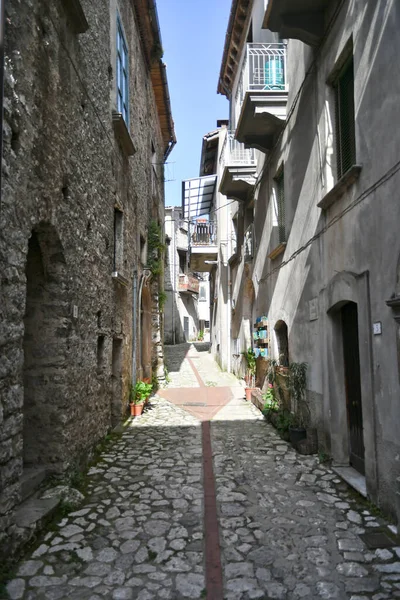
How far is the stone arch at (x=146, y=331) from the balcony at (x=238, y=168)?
3.86 metres

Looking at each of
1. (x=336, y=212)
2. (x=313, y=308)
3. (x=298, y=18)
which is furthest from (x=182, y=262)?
(x=336, y=212)

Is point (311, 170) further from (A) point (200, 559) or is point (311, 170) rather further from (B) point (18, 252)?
(A) point (200, 559)

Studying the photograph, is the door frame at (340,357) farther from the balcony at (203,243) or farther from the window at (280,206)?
the balcony at (203,243)

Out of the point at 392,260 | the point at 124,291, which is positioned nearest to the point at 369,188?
the point at 392,260

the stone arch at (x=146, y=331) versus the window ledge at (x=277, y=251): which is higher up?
the window ledge at (x=277, y=251)

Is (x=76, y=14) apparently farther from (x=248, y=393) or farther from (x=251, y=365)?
(x=251, y=365)

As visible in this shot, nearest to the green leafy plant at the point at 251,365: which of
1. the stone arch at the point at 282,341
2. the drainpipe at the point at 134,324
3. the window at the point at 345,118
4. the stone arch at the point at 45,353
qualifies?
the stone arch at the point at 282,341

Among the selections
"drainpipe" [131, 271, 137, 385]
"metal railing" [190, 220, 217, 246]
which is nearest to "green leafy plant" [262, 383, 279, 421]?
"drainpipe" [131, 271, 137, 385]

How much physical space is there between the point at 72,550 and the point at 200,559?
1118mm

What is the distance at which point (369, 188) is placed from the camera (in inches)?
184

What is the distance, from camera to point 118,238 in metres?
8.91

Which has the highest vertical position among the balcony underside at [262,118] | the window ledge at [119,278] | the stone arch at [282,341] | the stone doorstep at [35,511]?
the balcony underside at [262,118]

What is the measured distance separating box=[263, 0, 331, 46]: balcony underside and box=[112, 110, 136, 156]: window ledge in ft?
10.2

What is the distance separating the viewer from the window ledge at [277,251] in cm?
856
